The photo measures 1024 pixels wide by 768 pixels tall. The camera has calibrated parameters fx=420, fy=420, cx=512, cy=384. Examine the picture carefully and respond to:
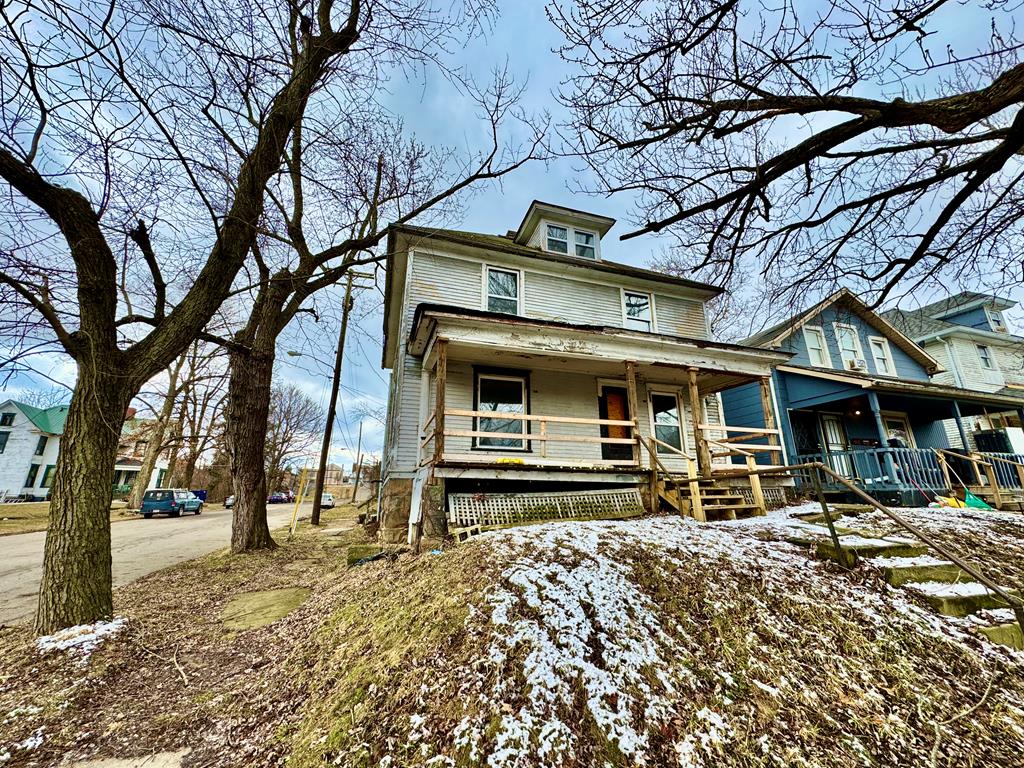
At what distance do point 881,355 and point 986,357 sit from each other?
26.4 feet

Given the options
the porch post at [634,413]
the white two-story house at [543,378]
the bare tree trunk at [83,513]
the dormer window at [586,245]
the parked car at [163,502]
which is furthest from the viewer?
the parked car at [163,502]

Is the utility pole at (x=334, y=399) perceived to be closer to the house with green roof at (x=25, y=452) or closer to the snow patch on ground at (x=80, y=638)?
the snow patch on ground at (x=80, y=638)

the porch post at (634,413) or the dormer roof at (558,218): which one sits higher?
the dormer roof at (558,218)

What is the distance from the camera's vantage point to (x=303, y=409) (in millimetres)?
40625

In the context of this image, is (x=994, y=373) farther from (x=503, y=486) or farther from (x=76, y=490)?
(x=76, y=490)

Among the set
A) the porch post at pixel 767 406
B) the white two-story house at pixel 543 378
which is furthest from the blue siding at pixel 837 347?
the porch post at pixel 767 406

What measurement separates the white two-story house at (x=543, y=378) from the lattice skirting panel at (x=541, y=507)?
0.09ft

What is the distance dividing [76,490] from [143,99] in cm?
371

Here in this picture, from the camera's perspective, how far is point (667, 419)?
1216 cm

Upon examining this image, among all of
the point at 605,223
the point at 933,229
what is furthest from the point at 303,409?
the point at 933,229

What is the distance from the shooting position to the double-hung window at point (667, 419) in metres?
12.0

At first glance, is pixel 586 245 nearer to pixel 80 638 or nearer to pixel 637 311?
pixel 637 311

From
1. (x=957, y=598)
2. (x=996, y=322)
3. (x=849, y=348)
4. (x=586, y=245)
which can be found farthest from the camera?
(x=996, y=322)

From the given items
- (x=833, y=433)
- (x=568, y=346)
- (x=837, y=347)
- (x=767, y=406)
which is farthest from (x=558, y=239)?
(x=833, y=433)
